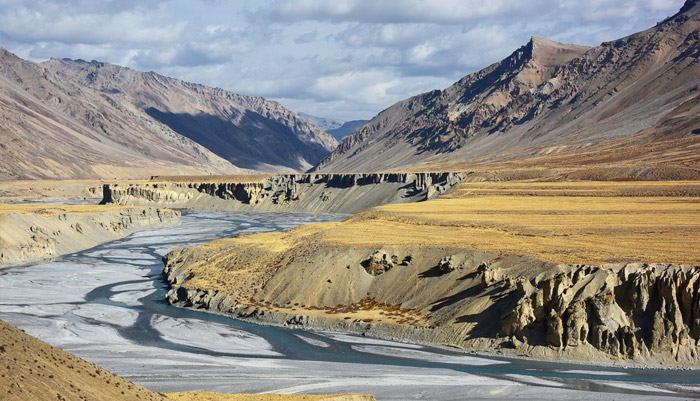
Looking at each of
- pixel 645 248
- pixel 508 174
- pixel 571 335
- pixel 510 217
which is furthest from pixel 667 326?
pixel 508 174

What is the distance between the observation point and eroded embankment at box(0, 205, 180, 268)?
3787 inches

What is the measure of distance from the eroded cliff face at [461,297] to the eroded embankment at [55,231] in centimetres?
2841

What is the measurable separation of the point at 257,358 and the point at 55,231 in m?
69.7

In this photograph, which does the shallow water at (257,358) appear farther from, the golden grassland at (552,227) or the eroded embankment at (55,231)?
the eroded embankment at (55,231)

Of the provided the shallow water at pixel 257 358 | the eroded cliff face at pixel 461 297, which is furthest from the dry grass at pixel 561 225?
the shallow water at pixel 257 358

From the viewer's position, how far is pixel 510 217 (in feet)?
299

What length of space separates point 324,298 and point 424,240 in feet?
45.5

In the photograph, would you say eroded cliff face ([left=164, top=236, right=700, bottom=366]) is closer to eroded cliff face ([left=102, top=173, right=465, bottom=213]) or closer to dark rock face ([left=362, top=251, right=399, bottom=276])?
dark rock face ([left=362, top=251, right=399, bottom=276])

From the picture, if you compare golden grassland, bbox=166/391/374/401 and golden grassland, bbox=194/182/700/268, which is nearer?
golden grassland, bbox=166/391/374/401

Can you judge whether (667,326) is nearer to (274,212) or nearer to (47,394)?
(47,394)

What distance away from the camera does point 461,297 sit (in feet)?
191

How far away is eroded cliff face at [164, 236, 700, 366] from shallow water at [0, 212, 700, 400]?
1967 millimetres

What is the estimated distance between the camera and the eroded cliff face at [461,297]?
47.8 meters

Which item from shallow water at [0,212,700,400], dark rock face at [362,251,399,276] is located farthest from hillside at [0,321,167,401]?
dark rock face at [362,251,399,276]
